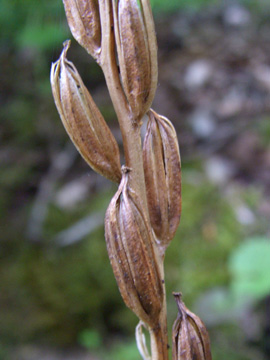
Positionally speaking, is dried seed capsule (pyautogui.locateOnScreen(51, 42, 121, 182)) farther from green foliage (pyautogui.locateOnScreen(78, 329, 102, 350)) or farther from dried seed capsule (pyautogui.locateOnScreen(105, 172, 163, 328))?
green foliage (pyautogui.locateOnScreen(78, 329, 102, 350))

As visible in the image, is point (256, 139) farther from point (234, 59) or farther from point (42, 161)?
point (42, 161)

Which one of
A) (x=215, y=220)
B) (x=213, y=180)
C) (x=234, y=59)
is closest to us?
(x=215, y=220)

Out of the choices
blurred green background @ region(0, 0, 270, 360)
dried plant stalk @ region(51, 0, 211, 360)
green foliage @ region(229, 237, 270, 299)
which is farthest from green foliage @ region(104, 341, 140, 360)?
dried plant stalk @ region(51, 0, 211, 360)

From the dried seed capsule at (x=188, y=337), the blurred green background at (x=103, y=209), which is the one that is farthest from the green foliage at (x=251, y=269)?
the dried seed capsule at (x=188, y=337)

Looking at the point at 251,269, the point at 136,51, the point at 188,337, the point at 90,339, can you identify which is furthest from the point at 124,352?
the point at 136,51

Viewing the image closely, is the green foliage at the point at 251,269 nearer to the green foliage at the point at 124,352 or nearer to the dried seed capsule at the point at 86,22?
the green foliage at the point at 124,352

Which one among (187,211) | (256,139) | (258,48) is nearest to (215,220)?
(187,211)
